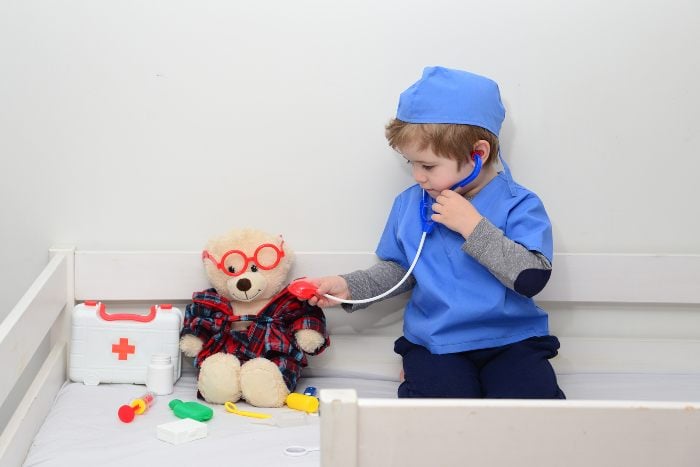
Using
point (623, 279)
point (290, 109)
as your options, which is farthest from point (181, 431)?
point (623, 279)

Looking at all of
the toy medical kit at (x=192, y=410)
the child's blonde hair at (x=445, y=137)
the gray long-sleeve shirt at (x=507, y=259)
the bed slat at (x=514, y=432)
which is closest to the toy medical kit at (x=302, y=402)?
the toy medical kit at (x=192, y=410)

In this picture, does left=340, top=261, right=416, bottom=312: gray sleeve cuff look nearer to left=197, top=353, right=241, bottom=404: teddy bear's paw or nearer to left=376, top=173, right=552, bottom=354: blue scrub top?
left=376, top=173, right=552, bottom=354: blue scrub top

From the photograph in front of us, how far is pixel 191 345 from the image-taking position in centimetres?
156

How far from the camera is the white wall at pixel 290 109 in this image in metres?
1.62

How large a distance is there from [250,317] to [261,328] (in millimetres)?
35

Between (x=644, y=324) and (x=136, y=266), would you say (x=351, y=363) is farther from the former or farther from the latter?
(x=644, y=324)

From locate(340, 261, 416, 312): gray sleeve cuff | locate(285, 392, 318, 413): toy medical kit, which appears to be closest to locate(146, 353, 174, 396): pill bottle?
locate(285, 392, 318, 413): toy medical kit

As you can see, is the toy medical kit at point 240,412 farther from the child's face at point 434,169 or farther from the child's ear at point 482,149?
the child's ear at point 482,149

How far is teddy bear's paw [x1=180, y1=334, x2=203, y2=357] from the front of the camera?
156cm

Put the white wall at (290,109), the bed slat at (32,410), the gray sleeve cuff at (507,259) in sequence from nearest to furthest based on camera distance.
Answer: the bed slat at (32,410), the gray sleeve cuff at (507,259), the white wall at (290,109)

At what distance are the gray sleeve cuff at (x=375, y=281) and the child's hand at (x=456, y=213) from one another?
0.19 metres

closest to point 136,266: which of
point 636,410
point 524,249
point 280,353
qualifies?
point 280,353

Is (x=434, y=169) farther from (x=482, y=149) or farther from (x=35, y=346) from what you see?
(x=35, y=346)

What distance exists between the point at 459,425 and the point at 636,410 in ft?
0.60
